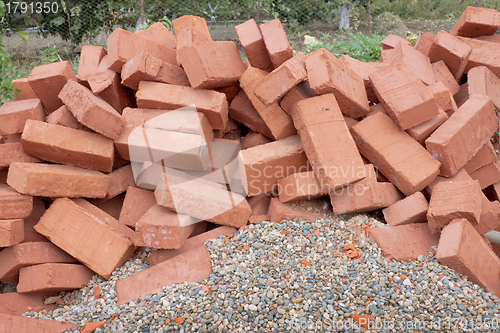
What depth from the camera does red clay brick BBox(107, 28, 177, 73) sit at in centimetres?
404

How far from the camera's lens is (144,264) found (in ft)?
11.6

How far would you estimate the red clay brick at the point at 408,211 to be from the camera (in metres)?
3.37

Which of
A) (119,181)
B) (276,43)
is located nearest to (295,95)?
(276,43)

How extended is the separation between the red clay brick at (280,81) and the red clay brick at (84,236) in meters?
1.87

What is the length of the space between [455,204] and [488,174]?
3.78 ft

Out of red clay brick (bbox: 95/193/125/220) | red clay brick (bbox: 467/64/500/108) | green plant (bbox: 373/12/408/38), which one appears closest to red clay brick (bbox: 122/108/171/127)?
red clay brick (bbox: 95/193/125/220)

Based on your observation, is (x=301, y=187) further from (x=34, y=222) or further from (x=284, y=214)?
(x=34, y=222)

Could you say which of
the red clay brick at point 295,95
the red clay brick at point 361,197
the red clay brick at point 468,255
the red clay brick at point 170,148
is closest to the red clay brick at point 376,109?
the red clay brick at point 295,95

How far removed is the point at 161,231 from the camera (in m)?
3.27

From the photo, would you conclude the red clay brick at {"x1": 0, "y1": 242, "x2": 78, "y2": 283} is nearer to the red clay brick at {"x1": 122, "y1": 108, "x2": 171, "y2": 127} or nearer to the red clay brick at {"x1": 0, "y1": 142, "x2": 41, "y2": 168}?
the red clay brick at {"x1": 0, "y1": 142, "x2": 41, "y2": 168}

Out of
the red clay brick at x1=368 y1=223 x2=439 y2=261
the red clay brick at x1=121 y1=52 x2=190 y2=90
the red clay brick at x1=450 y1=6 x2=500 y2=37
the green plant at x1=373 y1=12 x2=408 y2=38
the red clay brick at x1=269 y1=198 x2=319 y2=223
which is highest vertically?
the red clay brick at x1=450 y1=6 x2=500 y2=37

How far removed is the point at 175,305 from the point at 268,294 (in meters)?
0.68

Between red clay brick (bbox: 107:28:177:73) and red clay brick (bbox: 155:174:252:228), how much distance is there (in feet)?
4.63

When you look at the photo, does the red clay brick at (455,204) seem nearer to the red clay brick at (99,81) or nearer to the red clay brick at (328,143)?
the red clay brick at (328,143)
